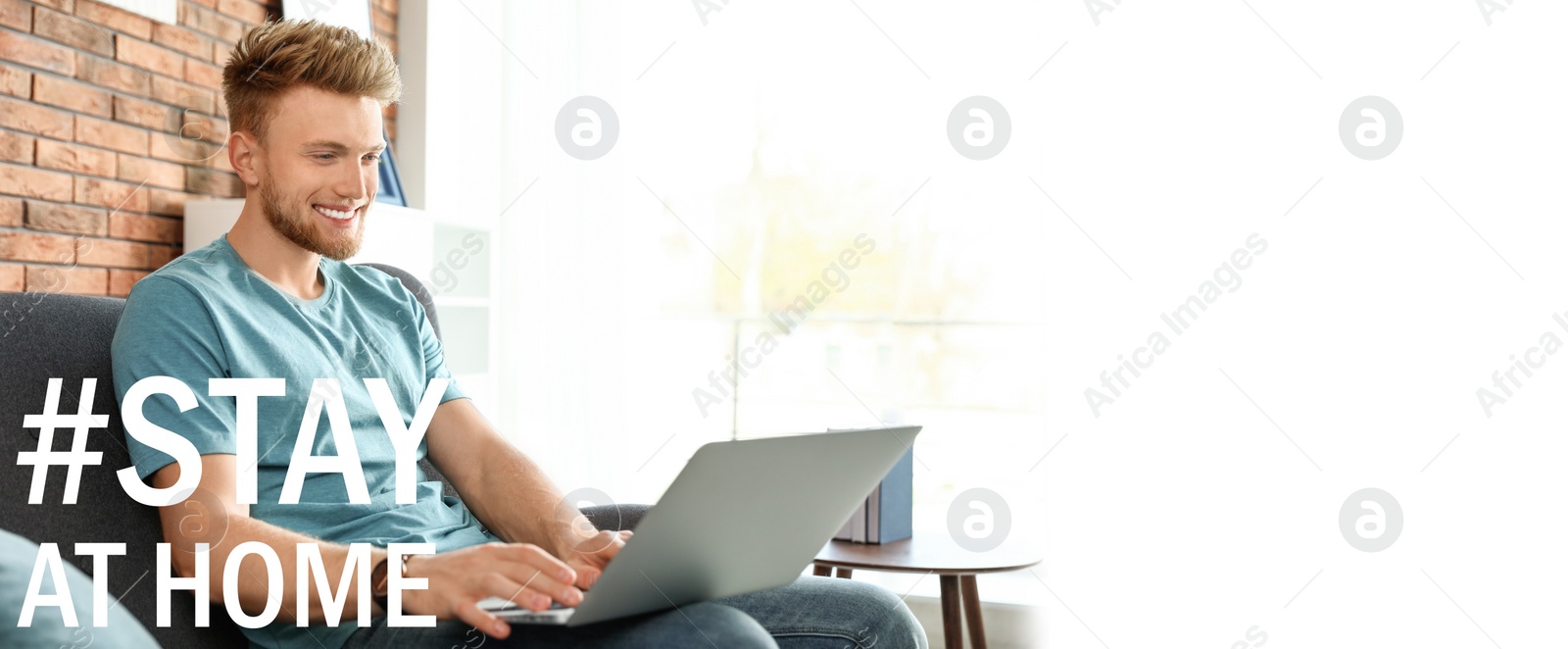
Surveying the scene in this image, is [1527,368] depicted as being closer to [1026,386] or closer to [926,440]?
[1026,386]

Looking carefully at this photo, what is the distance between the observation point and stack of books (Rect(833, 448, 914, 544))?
75.8 inches

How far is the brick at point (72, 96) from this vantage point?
212 centimetres

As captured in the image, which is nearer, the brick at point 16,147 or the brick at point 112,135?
the brick at point 16,147

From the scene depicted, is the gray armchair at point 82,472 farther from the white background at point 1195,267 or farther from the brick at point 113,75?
the white background at point 1195,267

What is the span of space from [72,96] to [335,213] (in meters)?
1.22

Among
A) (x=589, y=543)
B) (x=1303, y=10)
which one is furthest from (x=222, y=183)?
(x=1303, y=10)

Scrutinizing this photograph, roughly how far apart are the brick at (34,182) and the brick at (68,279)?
84mm

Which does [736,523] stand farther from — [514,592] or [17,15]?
[17,15]

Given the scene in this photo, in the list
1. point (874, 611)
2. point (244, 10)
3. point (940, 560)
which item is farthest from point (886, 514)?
point (244, 10)

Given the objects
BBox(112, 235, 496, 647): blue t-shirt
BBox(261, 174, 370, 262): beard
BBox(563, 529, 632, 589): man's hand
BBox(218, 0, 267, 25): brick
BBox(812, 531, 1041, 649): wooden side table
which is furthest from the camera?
BBox(218, 0, 267, 25): brick

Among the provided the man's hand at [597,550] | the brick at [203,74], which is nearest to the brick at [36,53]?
the brick at [203,74]

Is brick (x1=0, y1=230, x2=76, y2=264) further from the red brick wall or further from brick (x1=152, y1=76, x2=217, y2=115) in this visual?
brick (x1=152, y1=76, x2=217, y2=115)

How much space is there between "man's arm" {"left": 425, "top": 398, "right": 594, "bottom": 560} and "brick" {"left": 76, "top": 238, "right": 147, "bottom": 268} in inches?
45.9

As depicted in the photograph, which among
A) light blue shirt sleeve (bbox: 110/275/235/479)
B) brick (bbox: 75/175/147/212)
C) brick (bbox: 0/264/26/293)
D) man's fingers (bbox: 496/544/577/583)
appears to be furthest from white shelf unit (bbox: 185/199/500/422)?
man's fingers (bbox: 496/544/577/583)
